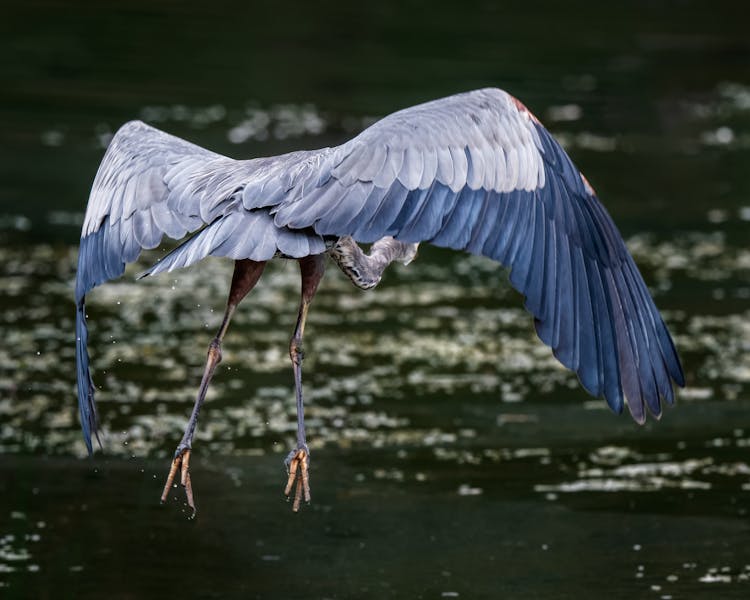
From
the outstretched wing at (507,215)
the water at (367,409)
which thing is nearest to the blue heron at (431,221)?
the outstretched wing at (507,215)

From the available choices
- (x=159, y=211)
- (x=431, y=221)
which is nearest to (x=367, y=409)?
(x=159, y=211)

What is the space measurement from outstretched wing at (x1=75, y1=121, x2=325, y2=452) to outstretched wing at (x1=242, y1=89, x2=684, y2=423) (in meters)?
0.10

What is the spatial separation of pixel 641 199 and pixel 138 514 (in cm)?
768

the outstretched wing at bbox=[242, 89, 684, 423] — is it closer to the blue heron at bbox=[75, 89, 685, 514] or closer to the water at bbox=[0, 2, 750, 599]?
the blue heron at bbox=[75, 89, 685, 514]

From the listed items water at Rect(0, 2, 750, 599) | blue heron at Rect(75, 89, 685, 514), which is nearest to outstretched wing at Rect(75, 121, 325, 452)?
blue heron at Rect(75, 89, 685, 514)

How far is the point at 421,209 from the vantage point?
6273 millimetres

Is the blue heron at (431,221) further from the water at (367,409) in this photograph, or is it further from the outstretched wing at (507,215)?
the water at (367,409)

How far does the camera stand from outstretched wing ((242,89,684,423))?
6.26m

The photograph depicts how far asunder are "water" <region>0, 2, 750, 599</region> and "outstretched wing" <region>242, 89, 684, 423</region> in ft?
4.74

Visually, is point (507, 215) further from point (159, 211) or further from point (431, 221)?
point (159, 211)

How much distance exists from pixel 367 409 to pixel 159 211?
11.3 feet

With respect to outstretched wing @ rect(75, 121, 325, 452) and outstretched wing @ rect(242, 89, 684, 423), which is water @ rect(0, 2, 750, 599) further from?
outstretched wing @ rect(242, 89, 684, 423)

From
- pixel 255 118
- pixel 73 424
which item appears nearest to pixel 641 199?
pixel 255 118

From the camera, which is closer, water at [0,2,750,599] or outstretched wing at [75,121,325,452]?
outstretched wing at [75,121,325,452]
